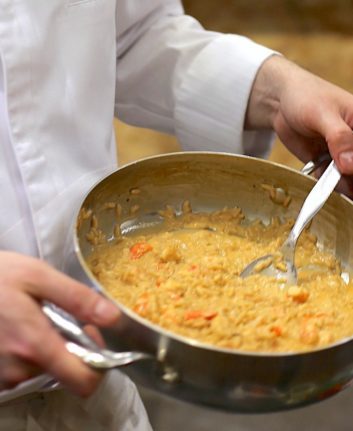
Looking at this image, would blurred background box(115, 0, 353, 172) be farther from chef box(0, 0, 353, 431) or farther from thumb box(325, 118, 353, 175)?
thumb box(325, 118, 353, 175)

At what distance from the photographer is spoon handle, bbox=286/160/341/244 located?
691 millimetres

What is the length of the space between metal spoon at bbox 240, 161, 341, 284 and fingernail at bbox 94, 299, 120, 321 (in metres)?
0.22

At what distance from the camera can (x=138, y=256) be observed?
690mm

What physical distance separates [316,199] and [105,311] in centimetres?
30

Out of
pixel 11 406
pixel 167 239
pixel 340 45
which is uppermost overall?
pixel 167 239

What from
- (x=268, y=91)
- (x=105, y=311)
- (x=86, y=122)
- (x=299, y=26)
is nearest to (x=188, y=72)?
(x=268, y=91)

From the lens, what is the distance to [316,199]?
27.3 inches

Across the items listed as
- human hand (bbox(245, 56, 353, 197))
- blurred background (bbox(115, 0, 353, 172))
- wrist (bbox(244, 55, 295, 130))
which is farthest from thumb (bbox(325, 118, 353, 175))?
blurred background (bbox(115, 0, 353, 172))

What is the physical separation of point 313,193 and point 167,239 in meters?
0.16

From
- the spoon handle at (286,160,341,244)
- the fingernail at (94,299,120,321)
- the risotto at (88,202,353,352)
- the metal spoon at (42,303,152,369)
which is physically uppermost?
the fingernail at (94,299,120,321)

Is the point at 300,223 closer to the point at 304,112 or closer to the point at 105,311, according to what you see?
the point at 304,112

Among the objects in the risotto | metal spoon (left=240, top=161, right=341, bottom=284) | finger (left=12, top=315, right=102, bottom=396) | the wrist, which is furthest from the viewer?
the wrist

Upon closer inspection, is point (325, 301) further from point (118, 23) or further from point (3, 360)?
point (118, 23)

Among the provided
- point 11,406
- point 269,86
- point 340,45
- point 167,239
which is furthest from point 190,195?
point 340,45
